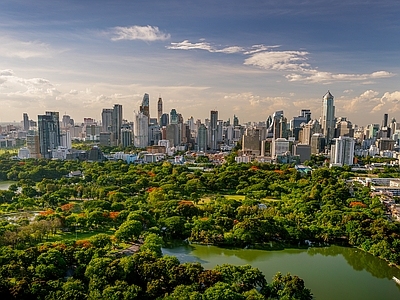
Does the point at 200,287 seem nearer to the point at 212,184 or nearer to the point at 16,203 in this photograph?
the point at 16,203

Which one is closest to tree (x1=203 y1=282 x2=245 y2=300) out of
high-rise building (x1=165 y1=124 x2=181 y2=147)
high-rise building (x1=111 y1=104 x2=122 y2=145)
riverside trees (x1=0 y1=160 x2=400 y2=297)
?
riverside trees (x1=0 y1=160 x2=400 y2=297)

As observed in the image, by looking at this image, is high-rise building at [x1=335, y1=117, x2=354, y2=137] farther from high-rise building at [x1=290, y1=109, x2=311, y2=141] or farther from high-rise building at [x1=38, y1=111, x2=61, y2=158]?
high-rise building at [x1=38, y1=111, x2=61, y2=158]

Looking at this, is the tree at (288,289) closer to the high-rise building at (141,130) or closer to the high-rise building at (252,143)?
the high-rise building at (252,143)

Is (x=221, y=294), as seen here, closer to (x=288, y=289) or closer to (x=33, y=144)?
(x=288, y=289)

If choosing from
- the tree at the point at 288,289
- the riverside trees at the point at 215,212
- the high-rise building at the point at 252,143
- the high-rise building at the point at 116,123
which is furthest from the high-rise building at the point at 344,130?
the tree at the point at 288,289

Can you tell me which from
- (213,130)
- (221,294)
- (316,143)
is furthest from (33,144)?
(316,143)

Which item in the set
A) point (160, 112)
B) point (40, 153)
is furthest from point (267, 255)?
point (160, 112)

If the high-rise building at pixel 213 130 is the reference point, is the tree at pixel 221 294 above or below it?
below
